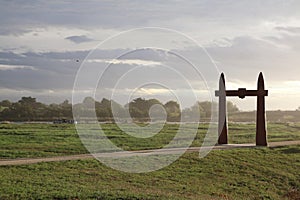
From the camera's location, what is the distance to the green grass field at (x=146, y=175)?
1775 cm

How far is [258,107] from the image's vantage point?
93.9 ft

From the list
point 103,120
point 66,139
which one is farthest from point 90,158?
point 103,120

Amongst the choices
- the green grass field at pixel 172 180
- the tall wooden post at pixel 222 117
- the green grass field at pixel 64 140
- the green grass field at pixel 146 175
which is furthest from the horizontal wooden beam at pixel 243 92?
the green grass field at pixel 172 180

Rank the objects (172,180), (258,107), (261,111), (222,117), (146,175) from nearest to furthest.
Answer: (172,180) < (146,175) < (261,111) < (258,107) < (222,117)

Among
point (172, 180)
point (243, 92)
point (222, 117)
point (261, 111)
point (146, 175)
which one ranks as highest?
point (243, 92)

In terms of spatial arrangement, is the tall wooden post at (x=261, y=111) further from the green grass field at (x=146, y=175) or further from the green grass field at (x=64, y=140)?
the green grass field at (x=64, y=140)

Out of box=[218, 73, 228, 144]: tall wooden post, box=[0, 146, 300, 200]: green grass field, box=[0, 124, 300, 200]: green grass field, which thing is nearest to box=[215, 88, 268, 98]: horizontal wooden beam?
box=[218, 73, 228, 144]: tall wooden post

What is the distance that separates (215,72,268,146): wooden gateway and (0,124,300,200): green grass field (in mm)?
935

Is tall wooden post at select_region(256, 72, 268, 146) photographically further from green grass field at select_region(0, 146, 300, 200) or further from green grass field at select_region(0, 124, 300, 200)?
green grass field at select_region(0, 146, 300, 200)

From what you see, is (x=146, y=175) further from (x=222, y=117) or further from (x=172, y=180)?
(x=222, y=117)

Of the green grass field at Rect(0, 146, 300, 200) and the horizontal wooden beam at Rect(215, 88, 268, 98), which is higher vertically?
the horizontal wooden beam at Rect(215, 88, 268, 98)

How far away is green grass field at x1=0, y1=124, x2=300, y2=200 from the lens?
1775 centimetres

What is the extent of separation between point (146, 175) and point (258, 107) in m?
9.86

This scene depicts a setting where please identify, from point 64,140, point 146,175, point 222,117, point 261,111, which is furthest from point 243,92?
point 146,175
